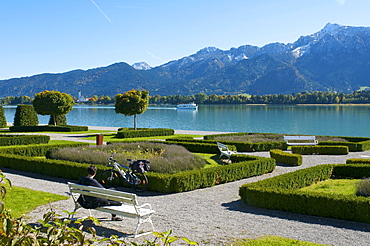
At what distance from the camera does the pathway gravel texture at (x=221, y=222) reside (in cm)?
681

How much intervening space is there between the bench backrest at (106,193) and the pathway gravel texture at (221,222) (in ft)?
1.93

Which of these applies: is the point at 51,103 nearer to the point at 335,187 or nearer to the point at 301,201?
the point at 335,187

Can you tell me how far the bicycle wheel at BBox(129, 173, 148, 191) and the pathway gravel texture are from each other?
292 mm

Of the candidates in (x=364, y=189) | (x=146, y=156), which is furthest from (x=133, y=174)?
(x=364, y=189)

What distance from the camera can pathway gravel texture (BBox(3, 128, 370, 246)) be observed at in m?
6.81

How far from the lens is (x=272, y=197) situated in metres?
8.90

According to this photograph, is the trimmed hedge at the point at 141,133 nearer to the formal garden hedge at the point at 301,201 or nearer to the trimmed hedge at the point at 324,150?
the trimmed hedge at the point at 324,150

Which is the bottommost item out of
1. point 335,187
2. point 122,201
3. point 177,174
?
point 335,187

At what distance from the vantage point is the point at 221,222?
7.69 meters

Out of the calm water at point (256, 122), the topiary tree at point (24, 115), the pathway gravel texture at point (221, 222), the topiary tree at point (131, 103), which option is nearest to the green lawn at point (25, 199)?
the pathway gravel texture at point (221, 222)

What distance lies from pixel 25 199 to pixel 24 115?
33.3m

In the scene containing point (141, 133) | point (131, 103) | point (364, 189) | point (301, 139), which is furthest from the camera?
point (131, 103)

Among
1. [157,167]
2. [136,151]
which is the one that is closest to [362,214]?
[157,167]

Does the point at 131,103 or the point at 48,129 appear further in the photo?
the point at 48,129
